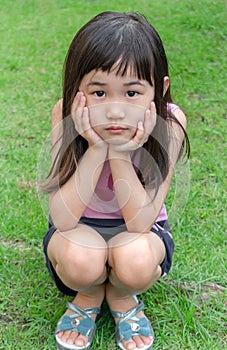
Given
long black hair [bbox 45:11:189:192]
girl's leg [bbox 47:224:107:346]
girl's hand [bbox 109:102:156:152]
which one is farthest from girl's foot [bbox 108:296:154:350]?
girl's hand [bbox 109:102:156:152]

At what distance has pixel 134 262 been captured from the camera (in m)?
1.89

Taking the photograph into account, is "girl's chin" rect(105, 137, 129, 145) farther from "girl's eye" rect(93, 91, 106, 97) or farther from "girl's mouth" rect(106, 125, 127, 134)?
"girl's eye" rect(93, 91, 106, 97)

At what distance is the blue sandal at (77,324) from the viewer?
201 cm

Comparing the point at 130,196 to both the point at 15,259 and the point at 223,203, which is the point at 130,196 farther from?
the point at 223,203

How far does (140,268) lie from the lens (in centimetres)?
189

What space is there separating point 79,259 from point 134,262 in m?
0.16

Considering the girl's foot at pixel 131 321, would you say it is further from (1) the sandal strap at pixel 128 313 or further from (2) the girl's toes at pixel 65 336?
(2) the girl's toes at pixel 65 336

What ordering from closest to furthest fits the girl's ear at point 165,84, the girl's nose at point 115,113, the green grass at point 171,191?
the girl's nose at point 115,113 < the girl's ear at point 165,84 < the green grass at point 171,191

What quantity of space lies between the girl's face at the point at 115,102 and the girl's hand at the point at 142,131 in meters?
0.01

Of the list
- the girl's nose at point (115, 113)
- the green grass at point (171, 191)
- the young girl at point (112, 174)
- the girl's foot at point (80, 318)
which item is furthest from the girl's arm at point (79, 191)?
the green grass at point (171, 191)

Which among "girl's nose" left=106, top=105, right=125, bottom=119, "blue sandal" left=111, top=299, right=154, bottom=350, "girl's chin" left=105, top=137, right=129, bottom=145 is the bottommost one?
"blue sandal" left=111, top=299, right=154, bottom=350

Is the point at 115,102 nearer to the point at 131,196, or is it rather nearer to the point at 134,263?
the point at 131,196

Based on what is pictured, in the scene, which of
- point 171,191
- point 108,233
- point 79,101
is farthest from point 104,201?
point 171,191

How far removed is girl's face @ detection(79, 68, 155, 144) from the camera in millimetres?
1842
